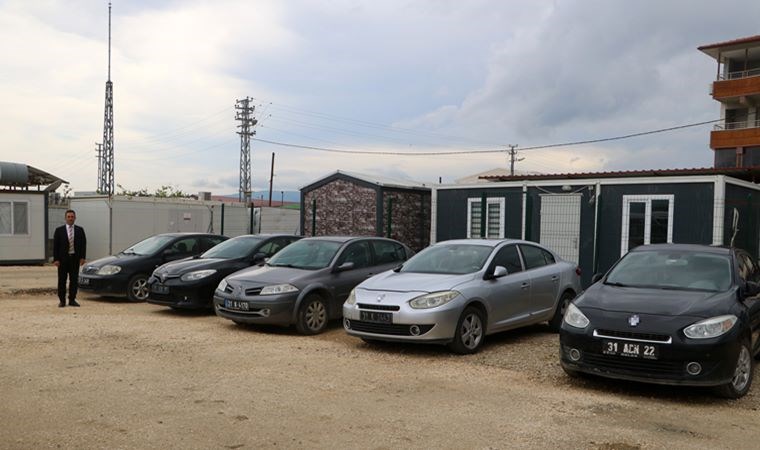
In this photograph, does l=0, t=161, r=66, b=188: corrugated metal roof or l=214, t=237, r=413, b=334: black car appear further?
l=0, t=161, r=66, b=188: corrugated metal roof

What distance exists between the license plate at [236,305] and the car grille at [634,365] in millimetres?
5121

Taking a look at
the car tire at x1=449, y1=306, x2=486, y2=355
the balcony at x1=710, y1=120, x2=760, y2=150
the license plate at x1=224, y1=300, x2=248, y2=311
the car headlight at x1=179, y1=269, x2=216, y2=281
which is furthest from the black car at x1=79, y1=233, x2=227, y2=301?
the balcony at x1=710, y1=120, x2=760, y2=150

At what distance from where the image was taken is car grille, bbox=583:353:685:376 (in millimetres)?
6207

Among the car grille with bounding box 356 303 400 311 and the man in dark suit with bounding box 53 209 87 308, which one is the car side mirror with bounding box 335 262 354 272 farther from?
the man in dark suit with bounding box 53 209 87 308

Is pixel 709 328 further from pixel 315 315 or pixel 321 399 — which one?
pixel 315 315

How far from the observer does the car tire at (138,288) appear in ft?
43.3

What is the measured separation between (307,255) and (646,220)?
713cm

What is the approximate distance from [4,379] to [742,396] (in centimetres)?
728

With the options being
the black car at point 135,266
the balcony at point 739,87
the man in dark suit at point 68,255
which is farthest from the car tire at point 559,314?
the balcony at point 739,87

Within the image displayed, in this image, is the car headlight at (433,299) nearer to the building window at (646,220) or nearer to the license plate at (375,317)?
the license plate at (375,317)

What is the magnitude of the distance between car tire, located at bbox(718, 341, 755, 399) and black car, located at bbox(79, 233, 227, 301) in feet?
34.8

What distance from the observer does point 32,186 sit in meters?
23.4

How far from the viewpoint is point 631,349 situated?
637 centimetres

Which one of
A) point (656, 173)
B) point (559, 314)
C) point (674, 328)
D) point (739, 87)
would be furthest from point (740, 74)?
point (674, 328)
